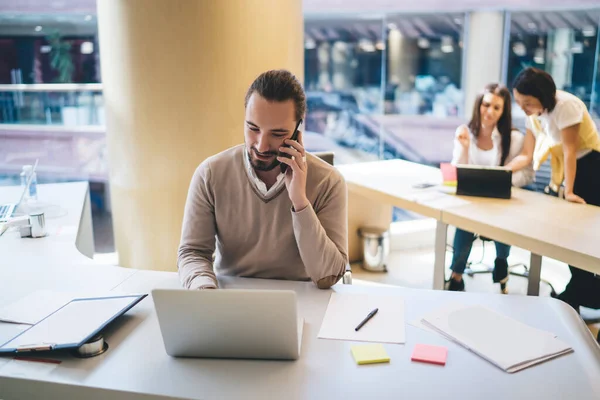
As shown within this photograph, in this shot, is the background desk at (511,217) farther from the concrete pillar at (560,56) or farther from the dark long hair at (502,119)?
the concrete pillar at (560,56)

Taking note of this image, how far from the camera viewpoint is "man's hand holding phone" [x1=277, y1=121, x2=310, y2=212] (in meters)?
1.76

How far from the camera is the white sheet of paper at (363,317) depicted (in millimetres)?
1445

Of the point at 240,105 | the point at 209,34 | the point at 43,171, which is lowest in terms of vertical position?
the point at 43,171

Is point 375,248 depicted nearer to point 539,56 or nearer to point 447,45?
point 447,45

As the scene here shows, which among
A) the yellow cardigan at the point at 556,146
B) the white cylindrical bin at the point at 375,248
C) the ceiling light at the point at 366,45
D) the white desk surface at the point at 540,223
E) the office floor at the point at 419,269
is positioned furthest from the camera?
the ceiling light at the point at 366,45

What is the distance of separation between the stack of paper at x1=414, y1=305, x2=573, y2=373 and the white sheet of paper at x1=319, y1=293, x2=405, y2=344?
0.32 feet

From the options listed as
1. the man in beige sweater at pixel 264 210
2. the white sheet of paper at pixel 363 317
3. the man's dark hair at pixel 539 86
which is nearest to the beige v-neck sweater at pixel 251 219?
the man in beige sweater at pixel 264 210

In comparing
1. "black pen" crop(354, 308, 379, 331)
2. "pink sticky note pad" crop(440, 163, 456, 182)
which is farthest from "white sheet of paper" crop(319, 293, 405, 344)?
"pink sticky note pad" crop(440, 163, 456, 182)

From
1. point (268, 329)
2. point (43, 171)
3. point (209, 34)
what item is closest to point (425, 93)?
point (209, 34)

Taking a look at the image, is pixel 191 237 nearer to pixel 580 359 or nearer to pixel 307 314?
pixel 307 314

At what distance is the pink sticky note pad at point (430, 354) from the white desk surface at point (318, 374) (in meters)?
0.02

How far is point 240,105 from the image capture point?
329 cm

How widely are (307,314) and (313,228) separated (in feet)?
0.97

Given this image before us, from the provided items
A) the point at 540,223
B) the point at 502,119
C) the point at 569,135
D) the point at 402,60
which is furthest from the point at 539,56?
the point at 540,223
